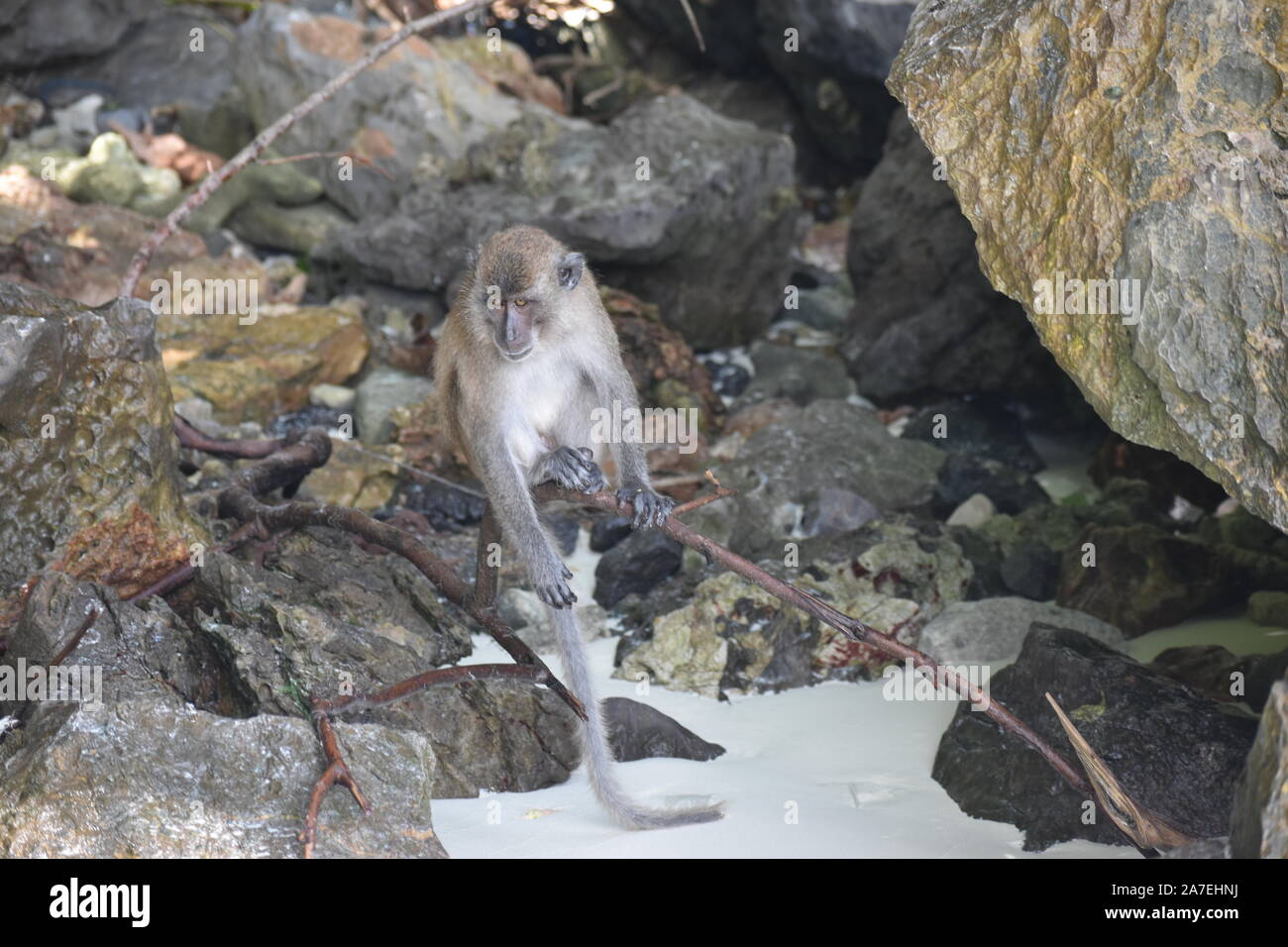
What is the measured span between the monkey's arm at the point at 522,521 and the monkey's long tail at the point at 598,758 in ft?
0.41

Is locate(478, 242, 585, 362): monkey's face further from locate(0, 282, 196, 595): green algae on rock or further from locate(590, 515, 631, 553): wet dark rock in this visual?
locate(590, 515, 631, 553): wet dark rock

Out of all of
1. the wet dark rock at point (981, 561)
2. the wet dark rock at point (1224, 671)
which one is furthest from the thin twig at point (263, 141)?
the wet dark rock at point (1224, 671)

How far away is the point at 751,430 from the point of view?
849 centimetres

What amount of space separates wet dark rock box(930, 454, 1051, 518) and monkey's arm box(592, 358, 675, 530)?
2.68 m

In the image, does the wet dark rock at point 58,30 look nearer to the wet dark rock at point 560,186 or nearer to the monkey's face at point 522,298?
the wet dark rock at point 560,186

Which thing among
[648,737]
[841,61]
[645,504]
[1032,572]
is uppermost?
[841,61]

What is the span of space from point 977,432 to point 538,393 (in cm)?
387

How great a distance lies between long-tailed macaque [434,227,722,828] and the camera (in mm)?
4797

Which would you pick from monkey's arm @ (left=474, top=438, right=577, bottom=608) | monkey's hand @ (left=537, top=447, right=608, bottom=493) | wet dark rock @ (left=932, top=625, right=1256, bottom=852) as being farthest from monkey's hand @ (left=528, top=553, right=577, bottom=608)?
wet dark rock @ (left=932, top=625, right=1256, bottom=852)

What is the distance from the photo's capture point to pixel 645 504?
471 centimetres

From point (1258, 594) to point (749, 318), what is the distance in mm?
4597

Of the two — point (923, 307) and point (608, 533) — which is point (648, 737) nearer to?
point (608, 533)

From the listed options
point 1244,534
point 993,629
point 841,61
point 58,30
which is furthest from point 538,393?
point 58,30
